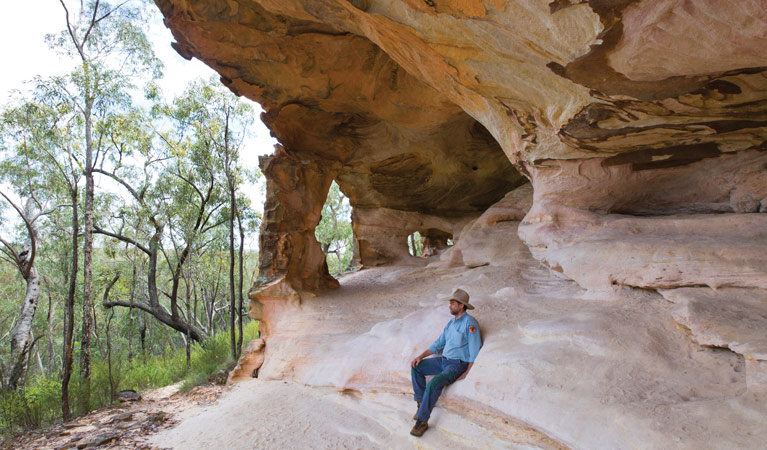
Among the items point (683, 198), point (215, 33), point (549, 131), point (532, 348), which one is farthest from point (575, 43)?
point (215, 33)

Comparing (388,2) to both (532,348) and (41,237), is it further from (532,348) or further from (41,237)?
(41,237)

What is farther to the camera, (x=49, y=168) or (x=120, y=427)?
(x=49, y=168)

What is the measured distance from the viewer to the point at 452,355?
13.1 feet

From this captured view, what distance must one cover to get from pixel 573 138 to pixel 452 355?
2.73 meters

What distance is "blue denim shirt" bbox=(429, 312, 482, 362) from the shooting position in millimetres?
3967

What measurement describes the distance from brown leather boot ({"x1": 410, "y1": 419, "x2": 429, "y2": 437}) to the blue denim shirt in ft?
2.20

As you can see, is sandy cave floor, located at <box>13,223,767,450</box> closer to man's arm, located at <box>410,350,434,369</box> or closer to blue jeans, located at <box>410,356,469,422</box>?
blue jeans, located at <box>410,356,469,422</box>

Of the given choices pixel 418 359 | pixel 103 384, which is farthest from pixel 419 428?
pixel 103 384

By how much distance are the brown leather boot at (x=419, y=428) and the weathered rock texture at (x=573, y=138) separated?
→ 0.60 meters

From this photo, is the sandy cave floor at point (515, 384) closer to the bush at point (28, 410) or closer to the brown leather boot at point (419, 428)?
the brown leather boot at point (419, 428)

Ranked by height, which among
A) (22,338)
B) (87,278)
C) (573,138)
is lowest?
(22,338)

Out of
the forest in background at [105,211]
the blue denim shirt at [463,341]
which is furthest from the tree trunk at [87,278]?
the blue denim shirt at [463,341]

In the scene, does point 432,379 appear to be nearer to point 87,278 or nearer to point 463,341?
A: point 463,341

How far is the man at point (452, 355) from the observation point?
385 centimetres
